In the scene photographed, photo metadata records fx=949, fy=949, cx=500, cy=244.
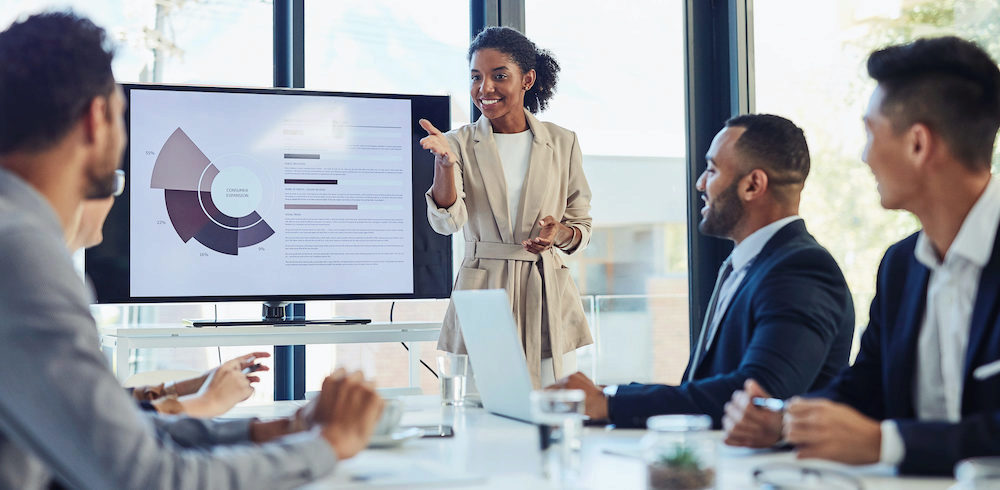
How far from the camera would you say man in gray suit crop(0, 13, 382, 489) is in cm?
95

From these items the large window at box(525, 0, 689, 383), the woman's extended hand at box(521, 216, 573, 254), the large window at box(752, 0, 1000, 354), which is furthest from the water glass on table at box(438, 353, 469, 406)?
the large window at box(525, 0, 689, 383)

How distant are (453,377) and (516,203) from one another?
134cm

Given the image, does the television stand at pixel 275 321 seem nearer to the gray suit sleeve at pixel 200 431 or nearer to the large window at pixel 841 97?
the large window at pixel 841 97

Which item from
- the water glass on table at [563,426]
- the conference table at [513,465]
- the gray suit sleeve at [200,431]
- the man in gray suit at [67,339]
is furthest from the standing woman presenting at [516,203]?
the man in gray suit at [67,339]

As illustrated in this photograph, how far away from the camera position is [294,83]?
12.9 ft

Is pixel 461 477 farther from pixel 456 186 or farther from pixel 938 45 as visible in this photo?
pixel 456 186

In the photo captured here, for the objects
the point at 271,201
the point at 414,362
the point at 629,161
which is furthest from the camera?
the point at 629,161

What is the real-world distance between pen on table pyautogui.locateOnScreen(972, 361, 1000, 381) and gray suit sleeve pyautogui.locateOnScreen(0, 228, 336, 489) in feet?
3.55

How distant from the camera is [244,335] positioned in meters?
3.45

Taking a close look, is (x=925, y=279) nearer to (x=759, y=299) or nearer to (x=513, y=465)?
→ (x=759, y=299)

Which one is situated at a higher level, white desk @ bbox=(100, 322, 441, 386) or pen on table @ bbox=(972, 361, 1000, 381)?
pen on table @ bbox=(972, 361, 1000, 381)

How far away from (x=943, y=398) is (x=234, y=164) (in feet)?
9.22

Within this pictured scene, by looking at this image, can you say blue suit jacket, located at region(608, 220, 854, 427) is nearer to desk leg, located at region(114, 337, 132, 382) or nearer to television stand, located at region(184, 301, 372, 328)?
television stand, located at region(184, 301, 372, 328)

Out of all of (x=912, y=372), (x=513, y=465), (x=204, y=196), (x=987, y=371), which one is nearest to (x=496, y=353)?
(x=513, y=465)
